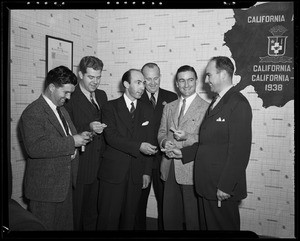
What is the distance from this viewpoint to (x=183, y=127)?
1.71 m

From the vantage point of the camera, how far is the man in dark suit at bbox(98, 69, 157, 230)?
171cm

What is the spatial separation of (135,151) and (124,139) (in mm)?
90

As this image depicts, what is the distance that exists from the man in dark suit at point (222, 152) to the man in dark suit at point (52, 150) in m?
0.62

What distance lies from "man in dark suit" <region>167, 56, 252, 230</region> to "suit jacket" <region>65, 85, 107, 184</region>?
465mm

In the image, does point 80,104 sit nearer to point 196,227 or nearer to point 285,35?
point 196,227

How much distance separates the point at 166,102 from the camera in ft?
5.67

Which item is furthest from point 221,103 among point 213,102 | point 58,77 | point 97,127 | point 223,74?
point 58,77

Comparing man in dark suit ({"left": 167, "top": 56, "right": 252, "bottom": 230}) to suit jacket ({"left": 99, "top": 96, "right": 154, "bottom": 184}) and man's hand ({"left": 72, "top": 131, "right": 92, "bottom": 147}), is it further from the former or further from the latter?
man's hand ({"left": 72, "top": 131, "right": 92, "bottom": 147})

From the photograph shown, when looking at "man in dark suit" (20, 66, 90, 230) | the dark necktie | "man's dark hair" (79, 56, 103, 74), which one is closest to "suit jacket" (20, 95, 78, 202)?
"man in dark suit" (20, 66, 90, 230)

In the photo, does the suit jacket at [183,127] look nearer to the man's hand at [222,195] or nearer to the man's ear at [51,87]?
the man's hand at [222,195]

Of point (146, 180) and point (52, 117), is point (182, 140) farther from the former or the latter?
point (52, 117)
